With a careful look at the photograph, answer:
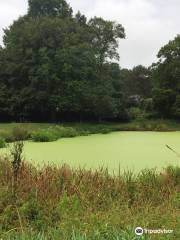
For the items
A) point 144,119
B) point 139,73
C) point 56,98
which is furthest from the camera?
point 139,73

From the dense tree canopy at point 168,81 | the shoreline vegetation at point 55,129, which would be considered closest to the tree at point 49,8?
the dense tree canopy at point 168,81

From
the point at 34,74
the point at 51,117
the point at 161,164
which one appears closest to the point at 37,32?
the point at 34,74

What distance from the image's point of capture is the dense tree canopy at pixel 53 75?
26625 mm

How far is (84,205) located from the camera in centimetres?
535

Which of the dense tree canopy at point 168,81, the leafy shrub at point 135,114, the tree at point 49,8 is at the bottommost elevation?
the leafy shrub at point 135,114

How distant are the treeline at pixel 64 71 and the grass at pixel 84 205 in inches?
760

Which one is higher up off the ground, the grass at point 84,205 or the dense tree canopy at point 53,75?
the dense tree canopy at point 53,75

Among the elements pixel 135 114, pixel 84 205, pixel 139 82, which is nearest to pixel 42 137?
pixel 84 205

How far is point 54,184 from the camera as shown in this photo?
20.2ft

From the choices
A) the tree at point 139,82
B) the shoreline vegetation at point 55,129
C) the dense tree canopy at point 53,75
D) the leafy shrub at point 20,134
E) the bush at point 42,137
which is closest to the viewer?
the bush at point 42,137

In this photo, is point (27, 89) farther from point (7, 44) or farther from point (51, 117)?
point (7, 44)

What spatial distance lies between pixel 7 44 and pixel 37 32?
3462 millimetres

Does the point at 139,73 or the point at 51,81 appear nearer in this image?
the point at 51,81

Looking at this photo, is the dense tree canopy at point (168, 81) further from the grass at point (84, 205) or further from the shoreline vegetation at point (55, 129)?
the grass at point (84, 205)
